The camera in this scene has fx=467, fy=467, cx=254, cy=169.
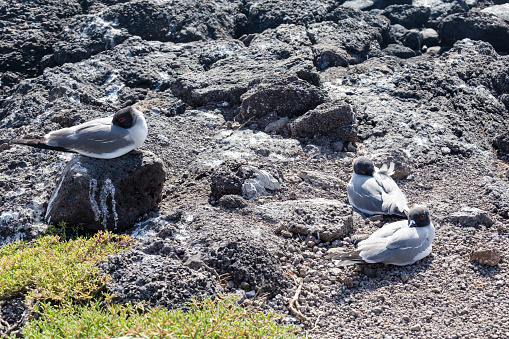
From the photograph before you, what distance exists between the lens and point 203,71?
329 inches

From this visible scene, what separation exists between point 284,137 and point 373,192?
1.84 metres

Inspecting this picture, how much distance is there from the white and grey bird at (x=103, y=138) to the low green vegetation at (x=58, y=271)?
3.52 feet

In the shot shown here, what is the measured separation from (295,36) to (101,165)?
512cm

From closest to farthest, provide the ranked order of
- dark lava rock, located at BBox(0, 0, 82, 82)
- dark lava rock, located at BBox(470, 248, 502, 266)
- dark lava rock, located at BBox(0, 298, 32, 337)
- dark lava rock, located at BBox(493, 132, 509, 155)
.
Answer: dark lava rock, located at BBox(0, 298, 32, 337) < dark lava rock, located at BBox(470, 248, 502, 266) < dark lava rock, located at BBox(493, 132, 509, 155) < dark lava rock, located at BBox(0, 0, 82, 82)

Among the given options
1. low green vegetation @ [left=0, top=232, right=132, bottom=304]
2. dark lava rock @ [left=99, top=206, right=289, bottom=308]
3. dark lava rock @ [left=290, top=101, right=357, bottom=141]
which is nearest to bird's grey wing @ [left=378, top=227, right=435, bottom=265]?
dark lava rock @ [left=99, top=206, right=289, bottom=308]

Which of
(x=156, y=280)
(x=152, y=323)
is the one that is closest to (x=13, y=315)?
(x=156, y=280)

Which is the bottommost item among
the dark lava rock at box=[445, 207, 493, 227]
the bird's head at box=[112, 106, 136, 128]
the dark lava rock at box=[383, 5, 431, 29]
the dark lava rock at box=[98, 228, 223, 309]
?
the dark lava rock at box=[445, 207, 493, 227]

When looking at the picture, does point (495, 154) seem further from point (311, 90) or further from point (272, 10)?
point (272, 10)

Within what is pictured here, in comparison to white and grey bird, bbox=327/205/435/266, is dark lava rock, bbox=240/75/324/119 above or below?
above

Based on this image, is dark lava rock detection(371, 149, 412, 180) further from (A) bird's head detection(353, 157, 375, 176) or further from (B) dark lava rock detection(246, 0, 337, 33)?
(B) dark lava rock detection(246, 0, 337, 33)

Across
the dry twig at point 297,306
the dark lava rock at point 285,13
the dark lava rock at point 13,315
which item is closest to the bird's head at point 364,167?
the dry twig at point 297,306

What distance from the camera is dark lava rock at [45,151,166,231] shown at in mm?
5160

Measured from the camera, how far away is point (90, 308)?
3.79 meters

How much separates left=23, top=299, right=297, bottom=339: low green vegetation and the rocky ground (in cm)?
30
